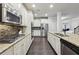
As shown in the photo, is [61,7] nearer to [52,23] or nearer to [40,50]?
[40,50]

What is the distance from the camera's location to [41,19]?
36.3 feet

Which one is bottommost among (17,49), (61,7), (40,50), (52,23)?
(40,50)

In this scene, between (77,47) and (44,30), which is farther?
(44,30)

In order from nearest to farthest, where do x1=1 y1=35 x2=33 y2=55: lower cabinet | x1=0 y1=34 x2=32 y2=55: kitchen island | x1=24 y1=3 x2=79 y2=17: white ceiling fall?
x1=0 y1=34 x2=32 y2=55: kitchen island < x1=1 y1=35 x2=33 y2=55: lower cabinet < x1=24 y1=3 x2=79 y2=17: white ceiling

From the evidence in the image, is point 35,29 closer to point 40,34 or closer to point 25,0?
point 40,34

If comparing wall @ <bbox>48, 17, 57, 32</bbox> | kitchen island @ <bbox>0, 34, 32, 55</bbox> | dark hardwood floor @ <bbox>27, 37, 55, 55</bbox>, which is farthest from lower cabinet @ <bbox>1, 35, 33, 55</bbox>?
wall @ <bbox>48, 17, 57, 32</bbox>

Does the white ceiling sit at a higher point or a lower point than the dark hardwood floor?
higher

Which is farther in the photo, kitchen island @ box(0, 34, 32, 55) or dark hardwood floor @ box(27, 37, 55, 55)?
dark hardwood floor @ box(27, 37, 55, 55)

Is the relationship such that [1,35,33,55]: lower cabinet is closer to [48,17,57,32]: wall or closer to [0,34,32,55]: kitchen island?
[0,34,32,55]: kitchen island

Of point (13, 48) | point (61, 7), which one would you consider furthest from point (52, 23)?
point (13, 48)

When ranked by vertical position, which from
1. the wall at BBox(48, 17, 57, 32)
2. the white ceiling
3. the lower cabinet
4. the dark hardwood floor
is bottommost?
the dark hardwood floor

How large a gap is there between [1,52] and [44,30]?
944 centimetres
